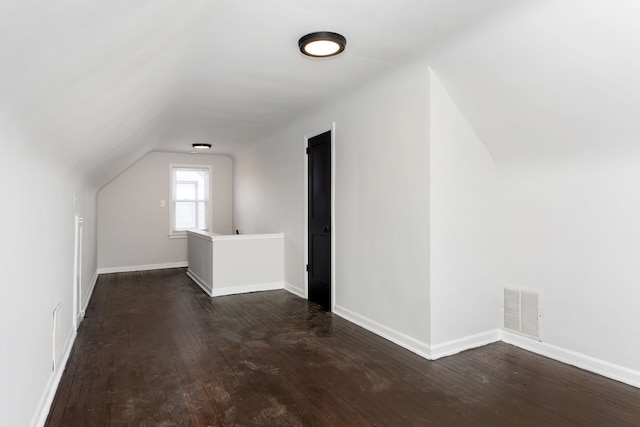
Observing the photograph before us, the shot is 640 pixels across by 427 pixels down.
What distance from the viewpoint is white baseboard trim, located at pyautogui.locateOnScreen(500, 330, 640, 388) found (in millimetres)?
2637

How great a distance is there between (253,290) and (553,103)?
13.8 feet

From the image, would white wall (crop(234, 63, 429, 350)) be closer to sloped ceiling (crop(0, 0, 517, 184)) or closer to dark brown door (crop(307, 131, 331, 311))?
dark brown door (crop(307, 131, 331, 311))

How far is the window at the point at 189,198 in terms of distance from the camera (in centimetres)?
785

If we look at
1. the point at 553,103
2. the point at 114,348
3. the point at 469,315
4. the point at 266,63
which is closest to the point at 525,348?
the point at 469,315

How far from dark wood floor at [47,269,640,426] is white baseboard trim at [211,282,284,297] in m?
1.20

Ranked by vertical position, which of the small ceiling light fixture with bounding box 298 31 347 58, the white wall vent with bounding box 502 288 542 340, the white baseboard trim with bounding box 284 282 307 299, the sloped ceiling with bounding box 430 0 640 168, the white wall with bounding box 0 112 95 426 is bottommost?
the white baseboard trim with bounding box 284 282 307 299

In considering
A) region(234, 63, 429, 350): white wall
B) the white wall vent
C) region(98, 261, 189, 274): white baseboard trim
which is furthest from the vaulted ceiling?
region(98, 261, 189, 274): white baseboard trim

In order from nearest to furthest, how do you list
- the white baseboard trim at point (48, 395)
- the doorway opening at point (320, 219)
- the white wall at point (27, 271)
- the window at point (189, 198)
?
1. the white wall at point (27, 271)
2. the white baseboard trim at point (48, 395)
3. the doorway opening at point (320, 219)
4. the window at point (189, 198)

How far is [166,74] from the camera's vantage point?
2877 mm

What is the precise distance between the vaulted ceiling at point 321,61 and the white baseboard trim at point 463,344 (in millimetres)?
1559

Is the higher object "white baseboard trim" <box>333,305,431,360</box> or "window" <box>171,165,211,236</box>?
"window" <box>171,165,211,236</box>

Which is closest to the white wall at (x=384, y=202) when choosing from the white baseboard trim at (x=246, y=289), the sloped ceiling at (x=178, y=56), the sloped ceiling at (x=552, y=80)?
the sloped ceiling at (x=178, y=56)

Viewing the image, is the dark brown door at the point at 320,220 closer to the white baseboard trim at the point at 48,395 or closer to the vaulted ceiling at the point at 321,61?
the vaulted ceiling at the point at 321,61

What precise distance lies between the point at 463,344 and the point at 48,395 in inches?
117
